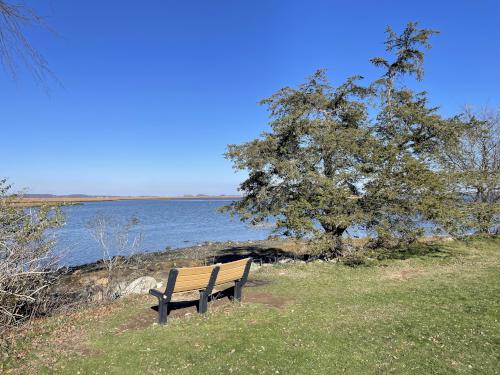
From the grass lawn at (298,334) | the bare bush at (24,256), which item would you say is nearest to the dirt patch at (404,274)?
the grass lawn at (298,334)

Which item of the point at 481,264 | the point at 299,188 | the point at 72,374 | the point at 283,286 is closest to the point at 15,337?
the point at 72,374

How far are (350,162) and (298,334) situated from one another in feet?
30.4

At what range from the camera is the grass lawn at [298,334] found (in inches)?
222

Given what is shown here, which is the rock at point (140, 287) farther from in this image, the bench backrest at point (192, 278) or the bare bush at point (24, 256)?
the bench backrest at point (192, 278)

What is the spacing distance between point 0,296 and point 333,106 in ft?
43.1

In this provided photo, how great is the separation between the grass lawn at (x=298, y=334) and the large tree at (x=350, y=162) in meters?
3.46

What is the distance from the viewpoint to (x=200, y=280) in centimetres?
789

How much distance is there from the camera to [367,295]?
376 inches

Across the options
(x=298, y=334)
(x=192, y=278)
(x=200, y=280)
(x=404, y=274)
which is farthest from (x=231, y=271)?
(x=404, y=274)

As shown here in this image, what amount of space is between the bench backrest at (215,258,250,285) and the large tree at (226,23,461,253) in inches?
189

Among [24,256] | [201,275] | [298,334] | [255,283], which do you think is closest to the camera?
[298,334]

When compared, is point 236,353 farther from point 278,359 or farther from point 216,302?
point 216,302

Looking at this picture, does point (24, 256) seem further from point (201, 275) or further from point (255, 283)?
point (255, 283)

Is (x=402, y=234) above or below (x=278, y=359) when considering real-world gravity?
above
